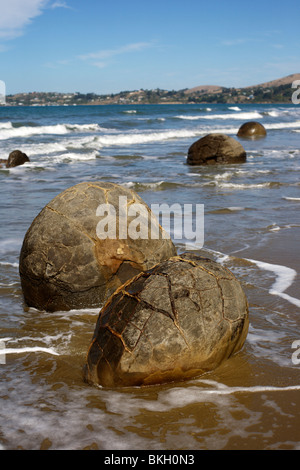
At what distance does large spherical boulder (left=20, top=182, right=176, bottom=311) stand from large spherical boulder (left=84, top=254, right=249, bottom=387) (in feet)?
3.62

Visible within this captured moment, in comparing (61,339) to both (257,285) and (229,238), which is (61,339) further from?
(229,238)

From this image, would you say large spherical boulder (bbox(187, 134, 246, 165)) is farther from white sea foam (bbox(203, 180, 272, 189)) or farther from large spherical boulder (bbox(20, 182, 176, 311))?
large spherical boulder (bbox(20, 182, 176, 311))

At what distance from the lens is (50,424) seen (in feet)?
9.83

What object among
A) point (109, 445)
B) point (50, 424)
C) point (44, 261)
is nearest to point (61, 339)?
point (44, 261)

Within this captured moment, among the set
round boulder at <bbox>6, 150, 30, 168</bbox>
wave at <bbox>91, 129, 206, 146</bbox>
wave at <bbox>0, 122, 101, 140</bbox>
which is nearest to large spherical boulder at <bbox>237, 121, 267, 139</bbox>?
wave at <bbox>91, 129, 206, 146</bbox>

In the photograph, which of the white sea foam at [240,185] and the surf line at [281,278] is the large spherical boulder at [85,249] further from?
the white sea foam at [240,185]

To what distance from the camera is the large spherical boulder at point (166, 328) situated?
130 inches

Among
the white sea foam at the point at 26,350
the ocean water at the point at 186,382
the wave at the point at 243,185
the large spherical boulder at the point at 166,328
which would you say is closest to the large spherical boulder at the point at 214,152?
the wave at the point at 243,185

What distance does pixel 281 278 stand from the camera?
18.5 feet

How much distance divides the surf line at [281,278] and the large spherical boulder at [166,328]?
4.98ft

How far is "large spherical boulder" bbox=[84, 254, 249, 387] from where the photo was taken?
3307 mm

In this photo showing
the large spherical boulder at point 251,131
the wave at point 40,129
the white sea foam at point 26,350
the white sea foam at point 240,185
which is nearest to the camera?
the white sea foam at point 26,350
